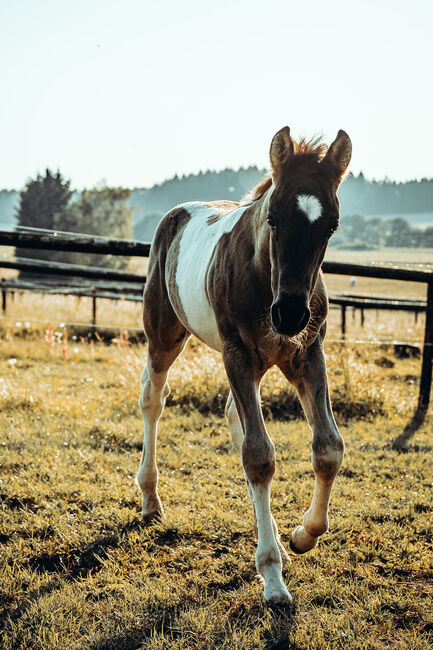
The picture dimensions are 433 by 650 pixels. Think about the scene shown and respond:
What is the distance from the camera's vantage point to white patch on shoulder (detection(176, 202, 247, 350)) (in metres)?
3.15

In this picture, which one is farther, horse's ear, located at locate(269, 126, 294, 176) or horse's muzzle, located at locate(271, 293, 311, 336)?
horse's ear, located at locate(269, 126, 294, 176)

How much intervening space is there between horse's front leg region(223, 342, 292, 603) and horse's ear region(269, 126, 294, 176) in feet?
3.00

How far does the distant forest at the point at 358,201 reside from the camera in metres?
74.2

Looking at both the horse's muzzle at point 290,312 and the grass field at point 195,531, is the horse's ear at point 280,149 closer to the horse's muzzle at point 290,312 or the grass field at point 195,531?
the horse's muzzle at point 290,312

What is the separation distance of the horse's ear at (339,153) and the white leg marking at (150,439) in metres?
1.97

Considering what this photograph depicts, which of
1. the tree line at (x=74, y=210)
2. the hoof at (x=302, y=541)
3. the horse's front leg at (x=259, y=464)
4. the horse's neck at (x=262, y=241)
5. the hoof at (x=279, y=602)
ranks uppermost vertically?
the tree line at (x=74, y=210)

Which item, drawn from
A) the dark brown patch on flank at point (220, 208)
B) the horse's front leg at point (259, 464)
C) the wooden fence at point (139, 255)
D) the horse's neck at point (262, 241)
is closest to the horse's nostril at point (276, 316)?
the horse's neck at point (262, 241)

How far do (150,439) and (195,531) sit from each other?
0.75 metres

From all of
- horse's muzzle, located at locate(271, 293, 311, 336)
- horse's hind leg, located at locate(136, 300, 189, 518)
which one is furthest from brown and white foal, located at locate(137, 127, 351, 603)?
horse's hind leg, located at locate(136, 300, 189, 518)

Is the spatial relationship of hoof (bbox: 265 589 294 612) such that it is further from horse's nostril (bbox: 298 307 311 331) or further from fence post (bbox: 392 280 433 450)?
fence post (bbox: 392 280 433 450)

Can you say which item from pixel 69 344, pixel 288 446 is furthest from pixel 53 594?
pixel 69 344

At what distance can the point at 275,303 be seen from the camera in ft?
7.40

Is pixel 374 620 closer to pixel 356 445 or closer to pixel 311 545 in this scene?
pixel 311 545

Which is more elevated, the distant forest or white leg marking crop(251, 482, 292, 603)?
the distant forest
